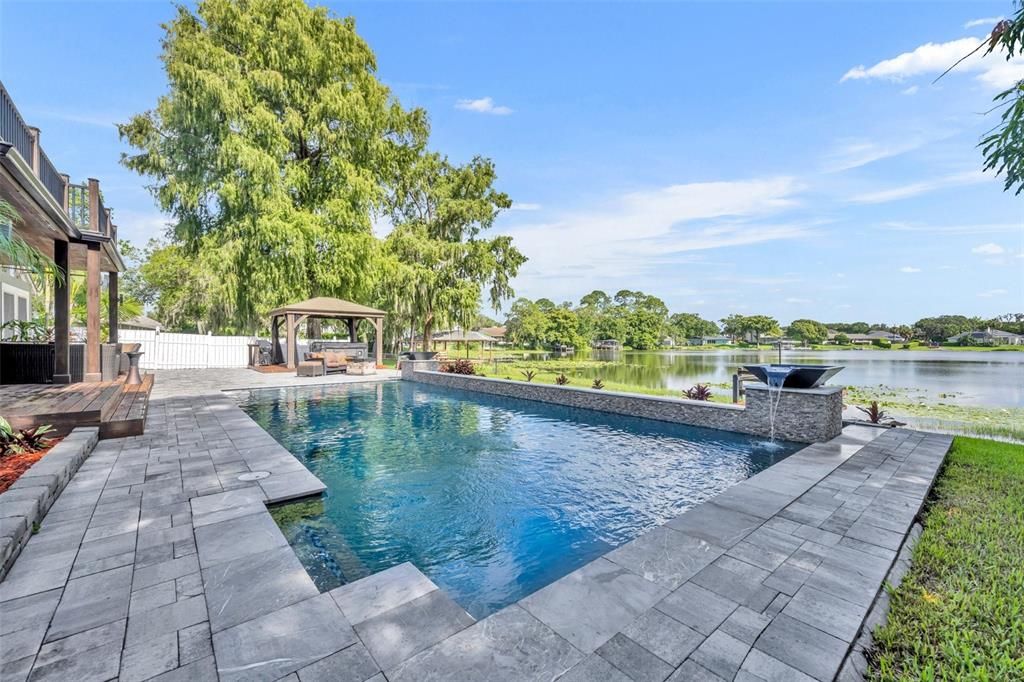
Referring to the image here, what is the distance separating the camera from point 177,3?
15617mm

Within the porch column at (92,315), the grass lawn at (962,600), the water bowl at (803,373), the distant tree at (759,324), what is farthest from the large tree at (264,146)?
the distant tree at (759,324)

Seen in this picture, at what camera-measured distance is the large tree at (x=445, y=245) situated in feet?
65.3

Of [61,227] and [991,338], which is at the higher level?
[61,227]

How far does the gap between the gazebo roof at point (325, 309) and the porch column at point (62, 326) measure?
6.40 metres

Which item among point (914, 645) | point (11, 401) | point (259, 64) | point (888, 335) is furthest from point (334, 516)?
point (888, 335)

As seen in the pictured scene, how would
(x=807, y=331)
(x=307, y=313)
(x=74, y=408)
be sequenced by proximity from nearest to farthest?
(x=74, y=408)
(x=307, y=313)
(x=807, y=331)

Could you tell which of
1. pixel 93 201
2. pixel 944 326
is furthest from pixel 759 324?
pixel 93 201

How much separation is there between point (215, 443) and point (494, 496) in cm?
353

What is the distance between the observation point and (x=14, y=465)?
12.1 feet

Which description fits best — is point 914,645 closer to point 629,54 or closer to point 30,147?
point 30,147

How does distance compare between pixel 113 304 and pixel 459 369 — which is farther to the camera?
pixel 459 369

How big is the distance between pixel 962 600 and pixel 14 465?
6.73 meters

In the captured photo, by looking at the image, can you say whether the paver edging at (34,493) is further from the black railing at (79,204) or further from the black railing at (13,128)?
the black railing at (79,204)

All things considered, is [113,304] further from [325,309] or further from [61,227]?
[325,309]
